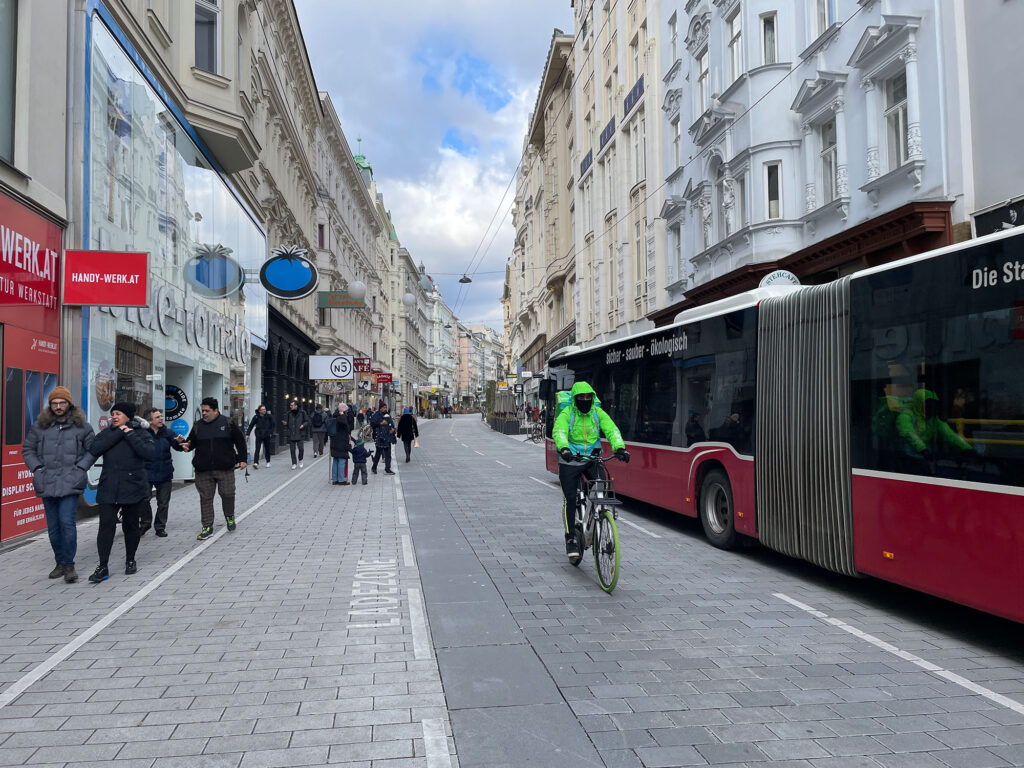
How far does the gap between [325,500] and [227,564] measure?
5997 mm

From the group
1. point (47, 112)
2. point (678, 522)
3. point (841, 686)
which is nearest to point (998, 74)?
point (678, 522)

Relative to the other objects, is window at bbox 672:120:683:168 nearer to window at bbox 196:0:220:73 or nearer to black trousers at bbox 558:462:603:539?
window at bbox 196:0:220:73

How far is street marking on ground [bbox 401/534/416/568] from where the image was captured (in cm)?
852

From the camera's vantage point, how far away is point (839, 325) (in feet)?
23.9

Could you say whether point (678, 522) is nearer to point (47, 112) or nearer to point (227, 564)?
point (227, 564)

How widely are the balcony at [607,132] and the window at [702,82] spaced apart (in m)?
11.8

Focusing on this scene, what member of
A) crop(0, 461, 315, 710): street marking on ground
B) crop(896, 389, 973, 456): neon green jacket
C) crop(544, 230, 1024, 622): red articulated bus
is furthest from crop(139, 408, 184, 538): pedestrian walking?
crop(896, 389, 973, 456): neon green jacket

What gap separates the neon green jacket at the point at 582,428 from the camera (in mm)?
7760

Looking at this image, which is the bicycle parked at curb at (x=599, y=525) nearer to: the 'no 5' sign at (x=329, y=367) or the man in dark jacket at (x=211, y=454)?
the man in dark jacket at (x=211, y=454)

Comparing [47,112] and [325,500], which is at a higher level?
[47,112]

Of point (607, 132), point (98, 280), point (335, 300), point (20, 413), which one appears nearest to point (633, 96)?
point (607, 132)

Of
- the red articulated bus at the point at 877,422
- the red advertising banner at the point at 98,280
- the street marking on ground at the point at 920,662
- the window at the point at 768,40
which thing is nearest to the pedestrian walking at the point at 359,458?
the red advertising banner at the point at 98,280

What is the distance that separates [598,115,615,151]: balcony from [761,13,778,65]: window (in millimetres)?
16066

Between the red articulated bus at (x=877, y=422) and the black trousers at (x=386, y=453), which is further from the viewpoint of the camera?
the black trousers at (x=386, y=453)
